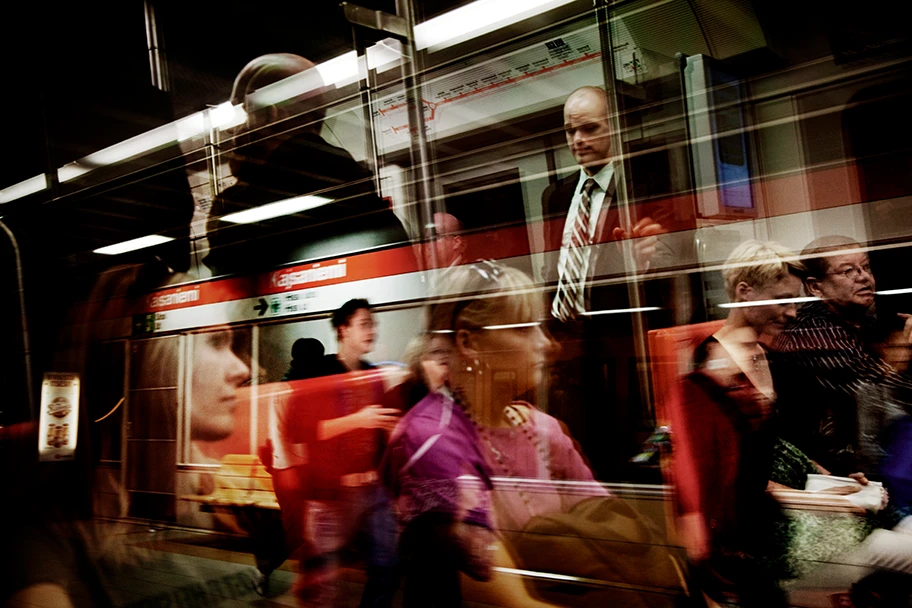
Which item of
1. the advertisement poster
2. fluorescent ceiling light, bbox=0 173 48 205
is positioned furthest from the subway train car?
fluorescent ceiling light, bbox=0 173 48 205

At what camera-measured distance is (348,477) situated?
2.56 metres

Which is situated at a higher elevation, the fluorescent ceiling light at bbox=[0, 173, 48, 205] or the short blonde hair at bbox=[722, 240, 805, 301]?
the fluorescent ceiling light at bbox=[0, 173, 48, 205]

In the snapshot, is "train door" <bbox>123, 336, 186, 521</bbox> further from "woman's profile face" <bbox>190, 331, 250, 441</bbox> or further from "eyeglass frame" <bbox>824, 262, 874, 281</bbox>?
"eyeglass frame" <bbox>824, 262, 874, 281</bbox>

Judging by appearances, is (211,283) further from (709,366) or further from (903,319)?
(903,319)

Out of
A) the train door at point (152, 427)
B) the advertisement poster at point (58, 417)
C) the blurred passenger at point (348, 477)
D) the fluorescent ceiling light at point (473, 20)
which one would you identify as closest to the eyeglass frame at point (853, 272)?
the fluorescent ceiling light at point (473, 20)

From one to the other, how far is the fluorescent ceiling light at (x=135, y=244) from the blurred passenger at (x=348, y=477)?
132 centimetres

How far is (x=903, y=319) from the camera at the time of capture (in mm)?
1679

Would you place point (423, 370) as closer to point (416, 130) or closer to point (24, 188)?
point (416, 130)

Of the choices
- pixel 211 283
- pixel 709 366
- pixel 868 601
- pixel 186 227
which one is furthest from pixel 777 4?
pixel 186 227

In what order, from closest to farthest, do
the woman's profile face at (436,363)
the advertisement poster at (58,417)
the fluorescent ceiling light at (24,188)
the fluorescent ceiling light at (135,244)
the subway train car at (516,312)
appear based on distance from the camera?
the subway train car at (516,312)
the woman's profile face at (436,363)
the fluorescent ceiling light at (135,244)
the advertisement poster at (58,417)
the fluorescent ceiling light at (24,188)

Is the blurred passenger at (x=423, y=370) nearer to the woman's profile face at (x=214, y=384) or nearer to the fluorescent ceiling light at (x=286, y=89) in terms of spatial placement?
the woman's profile face at (x=214, y=384)

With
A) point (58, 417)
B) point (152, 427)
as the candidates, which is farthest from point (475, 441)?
point (58, 417)

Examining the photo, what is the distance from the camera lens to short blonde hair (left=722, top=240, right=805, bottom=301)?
71.6 inches

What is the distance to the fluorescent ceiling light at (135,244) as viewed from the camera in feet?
11.4
